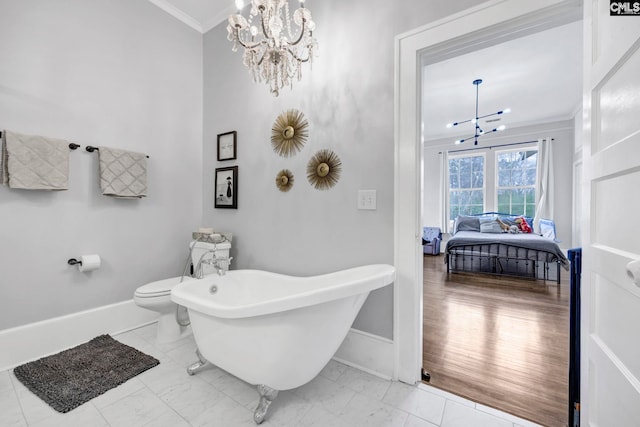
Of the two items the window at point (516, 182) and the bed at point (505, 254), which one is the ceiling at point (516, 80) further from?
the bed at point (505, 254)

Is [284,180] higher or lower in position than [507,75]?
lower

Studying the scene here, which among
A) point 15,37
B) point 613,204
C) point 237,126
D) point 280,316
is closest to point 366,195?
point 280,316

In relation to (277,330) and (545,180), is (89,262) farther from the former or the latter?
(545,180)

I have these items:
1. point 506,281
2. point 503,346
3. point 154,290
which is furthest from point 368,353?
point 506,281

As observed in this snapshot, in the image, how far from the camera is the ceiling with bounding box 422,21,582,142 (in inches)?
113

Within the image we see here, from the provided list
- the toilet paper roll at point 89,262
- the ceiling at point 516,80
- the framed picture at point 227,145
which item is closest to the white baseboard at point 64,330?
the toilet paper roll at point 89,262

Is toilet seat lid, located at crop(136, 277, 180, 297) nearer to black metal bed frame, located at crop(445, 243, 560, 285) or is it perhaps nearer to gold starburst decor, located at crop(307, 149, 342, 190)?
gold starburst decor, located at crop(307, 149, 342, 190)

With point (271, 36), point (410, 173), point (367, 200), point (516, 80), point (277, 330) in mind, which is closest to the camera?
point (277, 330)

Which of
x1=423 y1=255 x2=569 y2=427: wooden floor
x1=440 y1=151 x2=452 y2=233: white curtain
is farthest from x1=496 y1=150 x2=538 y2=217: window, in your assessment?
x1=423 y1=255 x2=569 y2=427: wooden floor

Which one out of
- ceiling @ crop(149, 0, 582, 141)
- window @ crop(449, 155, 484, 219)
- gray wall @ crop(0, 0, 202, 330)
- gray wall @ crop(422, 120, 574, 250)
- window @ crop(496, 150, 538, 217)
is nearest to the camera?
gray wall @ crop(0, 0, 202, 330)

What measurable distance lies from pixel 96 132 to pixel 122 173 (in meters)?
0.36

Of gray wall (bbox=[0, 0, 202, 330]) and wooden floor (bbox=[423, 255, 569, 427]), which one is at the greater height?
gray wall (bbox=[0, 0, 202, 330])

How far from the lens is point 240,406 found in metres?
1.41

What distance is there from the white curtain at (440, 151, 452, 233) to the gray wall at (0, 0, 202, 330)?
18.5ft
